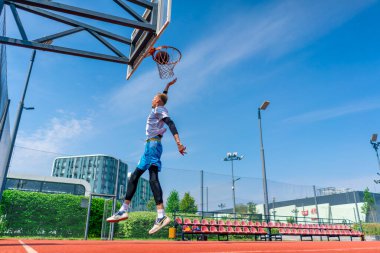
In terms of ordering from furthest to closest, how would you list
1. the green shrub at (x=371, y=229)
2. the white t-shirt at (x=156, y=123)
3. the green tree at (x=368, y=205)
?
the green tree at (x=368, y=205) < the green shrub at (x=371, y=229) < the white t-shirt at (x=156, y=123)

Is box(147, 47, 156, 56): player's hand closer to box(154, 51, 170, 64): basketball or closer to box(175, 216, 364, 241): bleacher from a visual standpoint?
box(154, 51, 170, 64): basketball

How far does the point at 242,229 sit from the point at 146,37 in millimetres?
12227

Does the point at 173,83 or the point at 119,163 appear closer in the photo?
the point at 173,83

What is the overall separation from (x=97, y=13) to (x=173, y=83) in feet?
8.64

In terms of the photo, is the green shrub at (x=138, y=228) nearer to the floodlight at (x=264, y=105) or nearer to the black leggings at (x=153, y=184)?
the floodlight at (x=264, y=105)

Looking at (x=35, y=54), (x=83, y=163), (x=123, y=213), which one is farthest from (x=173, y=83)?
(x=83, y=163)

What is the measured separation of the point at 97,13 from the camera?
588 centimetres

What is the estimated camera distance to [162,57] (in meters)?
6.56

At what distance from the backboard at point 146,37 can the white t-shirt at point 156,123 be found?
8.21ft

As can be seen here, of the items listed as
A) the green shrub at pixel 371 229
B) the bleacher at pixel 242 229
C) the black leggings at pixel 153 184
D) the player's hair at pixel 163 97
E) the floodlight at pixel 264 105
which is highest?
the floodlight at pixel 264 105

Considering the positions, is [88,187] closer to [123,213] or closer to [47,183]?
[47,183]

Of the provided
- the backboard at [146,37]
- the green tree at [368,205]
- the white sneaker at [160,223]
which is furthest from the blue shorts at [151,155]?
the green tree at [368,205]

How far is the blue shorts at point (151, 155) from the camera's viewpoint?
12.6 ft

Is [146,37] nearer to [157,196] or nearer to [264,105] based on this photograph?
[157,196]
